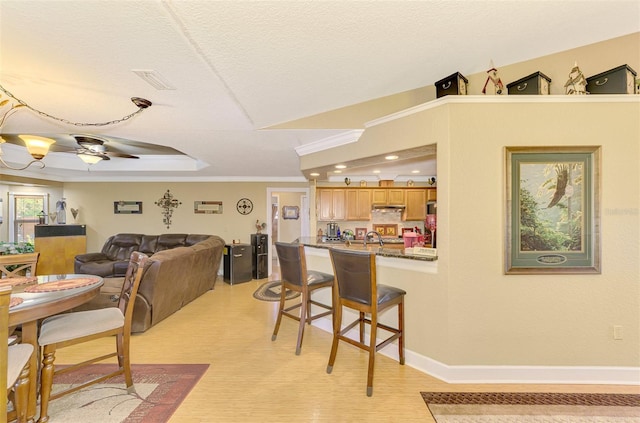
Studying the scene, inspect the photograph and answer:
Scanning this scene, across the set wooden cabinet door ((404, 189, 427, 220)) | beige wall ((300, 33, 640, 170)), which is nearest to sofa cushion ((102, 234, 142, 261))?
beige wall ((300, 33, 640, 170))

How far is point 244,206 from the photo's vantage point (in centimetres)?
639

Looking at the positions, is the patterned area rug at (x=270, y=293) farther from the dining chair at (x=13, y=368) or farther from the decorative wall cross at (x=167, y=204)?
the decorative wall cross at (x=167, y=204)

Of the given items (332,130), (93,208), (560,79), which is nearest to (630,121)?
(560,79)

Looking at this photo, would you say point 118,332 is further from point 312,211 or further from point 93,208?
point 93,208

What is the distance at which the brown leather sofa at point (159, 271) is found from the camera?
3.02 meters

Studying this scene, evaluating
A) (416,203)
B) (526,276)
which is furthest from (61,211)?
(526,276)

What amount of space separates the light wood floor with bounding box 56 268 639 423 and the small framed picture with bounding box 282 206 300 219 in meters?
5.20

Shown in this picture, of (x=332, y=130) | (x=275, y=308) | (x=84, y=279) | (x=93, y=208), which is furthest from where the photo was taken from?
(x=93, y=208)

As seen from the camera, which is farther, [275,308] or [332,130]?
[275,308]

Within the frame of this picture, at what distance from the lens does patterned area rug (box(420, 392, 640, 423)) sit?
1.73 metres

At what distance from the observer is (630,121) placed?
2051 millimetres

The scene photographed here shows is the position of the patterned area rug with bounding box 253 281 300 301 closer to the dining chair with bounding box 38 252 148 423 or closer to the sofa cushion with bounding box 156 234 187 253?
the sofa cushion with bounding box 156 234 187 253

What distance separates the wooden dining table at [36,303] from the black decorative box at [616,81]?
14.4ft

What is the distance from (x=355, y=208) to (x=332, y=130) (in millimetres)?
2893
